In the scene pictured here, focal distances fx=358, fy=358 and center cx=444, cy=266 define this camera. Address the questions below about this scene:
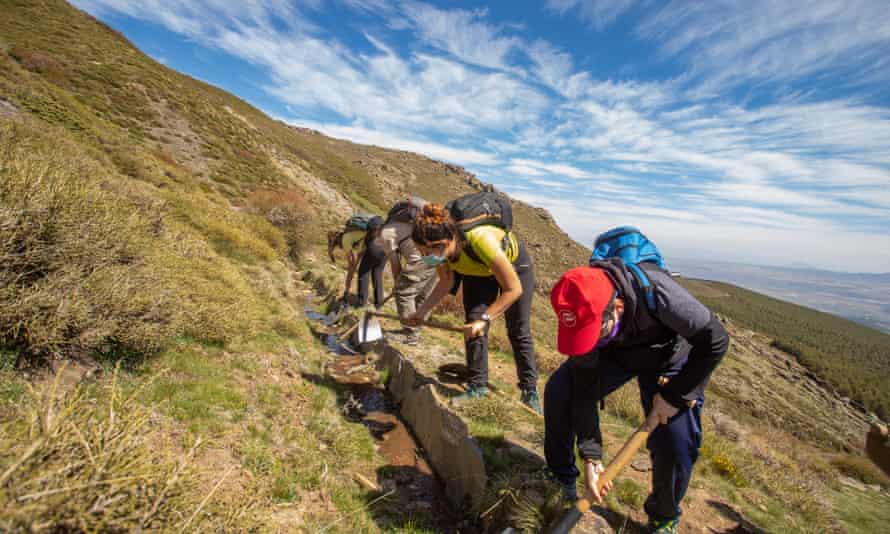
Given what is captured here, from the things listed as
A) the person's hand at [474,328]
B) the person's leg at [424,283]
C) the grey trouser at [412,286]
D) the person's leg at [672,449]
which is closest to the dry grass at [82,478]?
the person's hand at [474,328]

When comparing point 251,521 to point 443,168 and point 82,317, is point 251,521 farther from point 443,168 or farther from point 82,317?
point 443,168

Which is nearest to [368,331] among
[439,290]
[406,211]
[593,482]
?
[406,211]

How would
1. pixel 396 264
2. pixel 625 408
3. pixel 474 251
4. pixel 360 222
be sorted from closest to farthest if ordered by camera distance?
1. pixel 474 251
2. pixel 625 408
3. pixel 396 264
4. pixel 360 222

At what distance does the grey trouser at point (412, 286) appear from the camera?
20.0ft

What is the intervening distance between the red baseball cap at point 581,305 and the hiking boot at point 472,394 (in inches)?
107

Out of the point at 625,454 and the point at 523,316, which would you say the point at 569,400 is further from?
the point at 523,316

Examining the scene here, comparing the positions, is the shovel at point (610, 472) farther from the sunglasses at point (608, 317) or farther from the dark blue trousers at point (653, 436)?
the sunglasses at point (608, 317)

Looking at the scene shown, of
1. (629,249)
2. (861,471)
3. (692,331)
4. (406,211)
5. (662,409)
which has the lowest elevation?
(861,471)

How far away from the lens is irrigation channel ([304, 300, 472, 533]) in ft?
11.4

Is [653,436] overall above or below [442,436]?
above

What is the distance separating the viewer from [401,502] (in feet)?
11.9

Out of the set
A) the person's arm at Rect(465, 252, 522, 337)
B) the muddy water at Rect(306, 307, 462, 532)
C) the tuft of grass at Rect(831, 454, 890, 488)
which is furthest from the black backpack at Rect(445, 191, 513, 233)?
the tuft of grass at Rect(831, 454, 890, 488)

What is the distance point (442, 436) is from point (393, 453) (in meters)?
0.68

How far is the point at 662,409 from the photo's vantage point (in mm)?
2369
